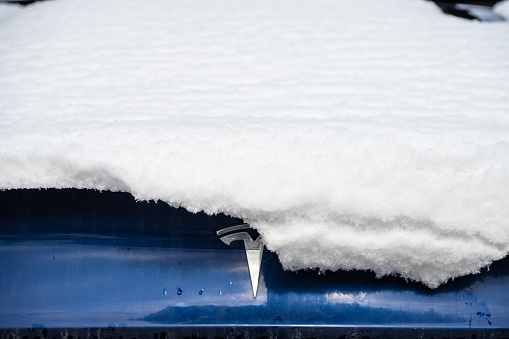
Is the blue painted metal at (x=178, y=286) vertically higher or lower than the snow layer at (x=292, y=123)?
lower

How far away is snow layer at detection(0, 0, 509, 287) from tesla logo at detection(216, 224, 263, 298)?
51mm

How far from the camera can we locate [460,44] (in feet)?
4.51

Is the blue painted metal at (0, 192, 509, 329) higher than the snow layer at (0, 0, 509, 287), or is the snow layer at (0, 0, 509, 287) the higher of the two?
the snow layer at (0, 0, 509, 287)

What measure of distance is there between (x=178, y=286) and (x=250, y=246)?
17 cm

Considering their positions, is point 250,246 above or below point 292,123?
below

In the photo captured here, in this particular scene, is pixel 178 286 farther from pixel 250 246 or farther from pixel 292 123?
pixel 292 123

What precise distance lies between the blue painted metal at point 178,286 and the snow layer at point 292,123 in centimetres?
6

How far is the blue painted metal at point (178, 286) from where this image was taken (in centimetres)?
88

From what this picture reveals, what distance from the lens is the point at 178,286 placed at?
2.97 ft

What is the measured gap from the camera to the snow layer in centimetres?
84

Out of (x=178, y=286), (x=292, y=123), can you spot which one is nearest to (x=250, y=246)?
(x=178, y=286)

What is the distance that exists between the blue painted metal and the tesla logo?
0.01 m

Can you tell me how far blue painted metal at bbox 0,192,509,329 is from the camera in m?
0.88

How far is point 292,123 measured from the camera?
3.27 feet
